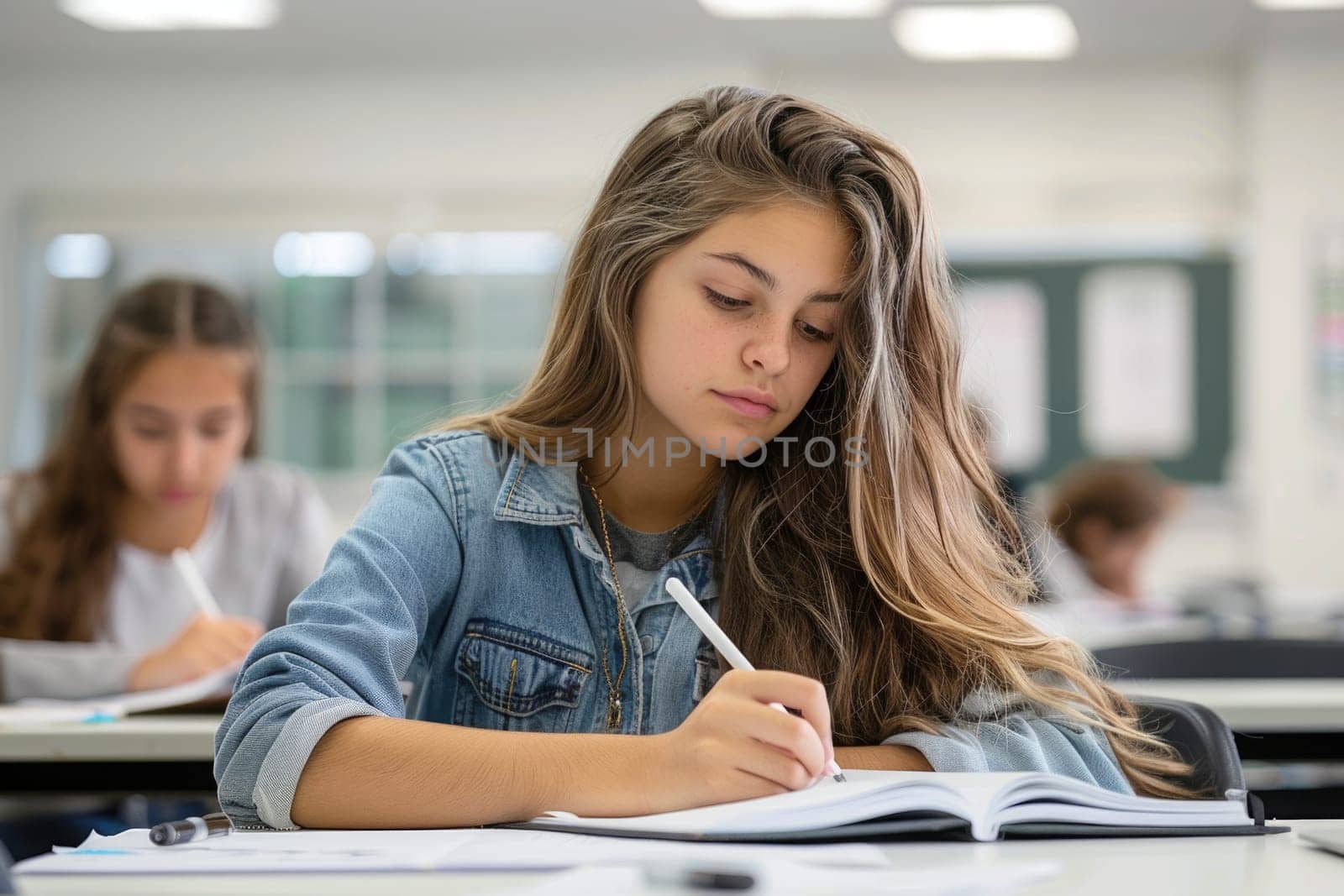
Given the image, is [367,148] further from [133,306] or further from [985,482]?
[985,482]

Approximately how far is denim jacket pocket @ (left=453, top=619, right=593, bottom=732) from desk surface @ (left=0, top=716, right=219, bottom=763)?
356 mm

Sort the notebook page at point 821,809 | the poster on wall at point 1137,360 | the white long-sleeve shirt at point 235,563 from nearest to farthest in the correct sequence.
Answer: the notebook page at point 821,809 → the white long-sleeve shirt at point 235,563 → the poster on wall at point 1137,360

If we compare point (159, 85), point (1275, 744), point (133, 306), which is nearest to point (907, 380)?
point (1275, 744)

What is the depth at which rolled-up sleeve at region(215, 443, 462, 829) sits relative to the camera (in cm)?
96

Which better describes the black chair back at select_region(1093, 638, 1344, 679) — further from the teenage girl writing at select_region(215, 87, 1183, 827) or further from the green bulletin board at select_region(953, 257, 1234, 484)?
the green bulletin board at select_region(953, 257, 1234, 484)

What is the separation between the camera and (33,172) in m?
5.85

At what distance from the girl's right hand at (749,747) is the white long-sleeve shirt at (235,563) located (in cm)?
157

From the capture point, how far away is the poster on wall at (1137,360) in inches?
223

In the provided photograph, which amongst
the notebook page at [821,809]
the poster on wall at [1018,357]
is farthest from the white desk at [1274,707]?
the poster on wall at [1018,357]

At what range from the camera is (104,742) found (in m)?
1.41

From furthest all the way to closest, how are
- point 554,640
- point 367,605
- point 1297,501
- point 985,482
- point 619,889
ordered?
point 1297,501, point 985,482, point 554,640, point 367,605, point 619,889

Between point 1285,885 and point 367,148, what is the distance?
5482 millimetres

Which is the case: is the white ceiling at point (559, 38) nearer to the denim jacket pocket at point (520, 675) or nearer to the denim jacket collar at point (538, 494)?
the denim jacket collar at point (538, 494)
